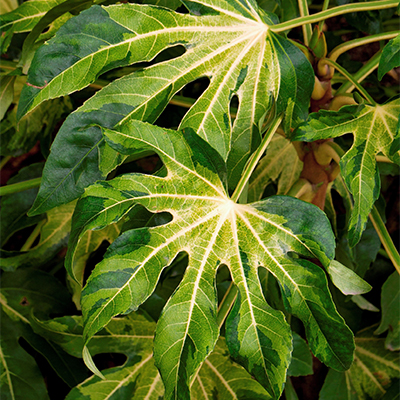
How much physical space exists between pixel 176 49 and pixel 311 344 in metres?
0.78

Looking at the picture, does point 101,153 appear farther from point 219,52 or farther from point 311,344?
point 311,344

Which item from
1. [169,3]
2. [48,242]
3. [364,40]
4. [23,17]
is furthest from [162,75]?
[48,242]

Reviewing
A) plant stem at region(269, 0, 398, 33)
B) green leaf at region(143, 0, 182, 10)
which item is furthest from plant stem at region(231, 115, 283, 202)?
green leaf at region(143, 0, 182, 10)

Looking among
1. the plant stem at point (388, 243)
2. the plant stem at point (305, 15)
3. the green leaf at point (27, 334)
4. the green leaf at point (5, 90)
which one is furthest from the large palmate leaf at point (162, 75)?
the green leaf at point (27, 334)

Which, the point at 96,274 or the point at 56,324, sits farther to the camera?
the point at 56,324

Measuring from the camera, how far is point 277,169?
1.08 m

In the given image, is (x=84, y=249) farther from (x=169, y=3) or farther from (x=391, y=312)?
(x=391, y=312)

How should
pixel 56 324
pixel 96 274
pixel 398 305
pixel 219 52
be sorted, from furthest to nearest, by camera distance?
pixel 398 305 < pixel 56 324 < pixel 219 52 < pixel 96 274

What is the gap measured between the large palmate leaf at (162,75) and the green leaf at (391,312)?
0.54 m

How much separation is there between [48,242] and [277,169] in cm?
59

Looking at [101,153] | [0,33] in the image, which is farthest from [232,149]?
[0,33]

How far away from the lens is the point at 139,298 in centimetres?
53

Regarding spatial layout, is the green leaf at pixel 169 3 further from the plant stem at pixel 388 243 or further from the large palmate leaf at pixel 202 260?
the plant stem at pixel 388 243

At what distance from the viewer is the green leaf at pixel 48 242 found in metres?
0.95
